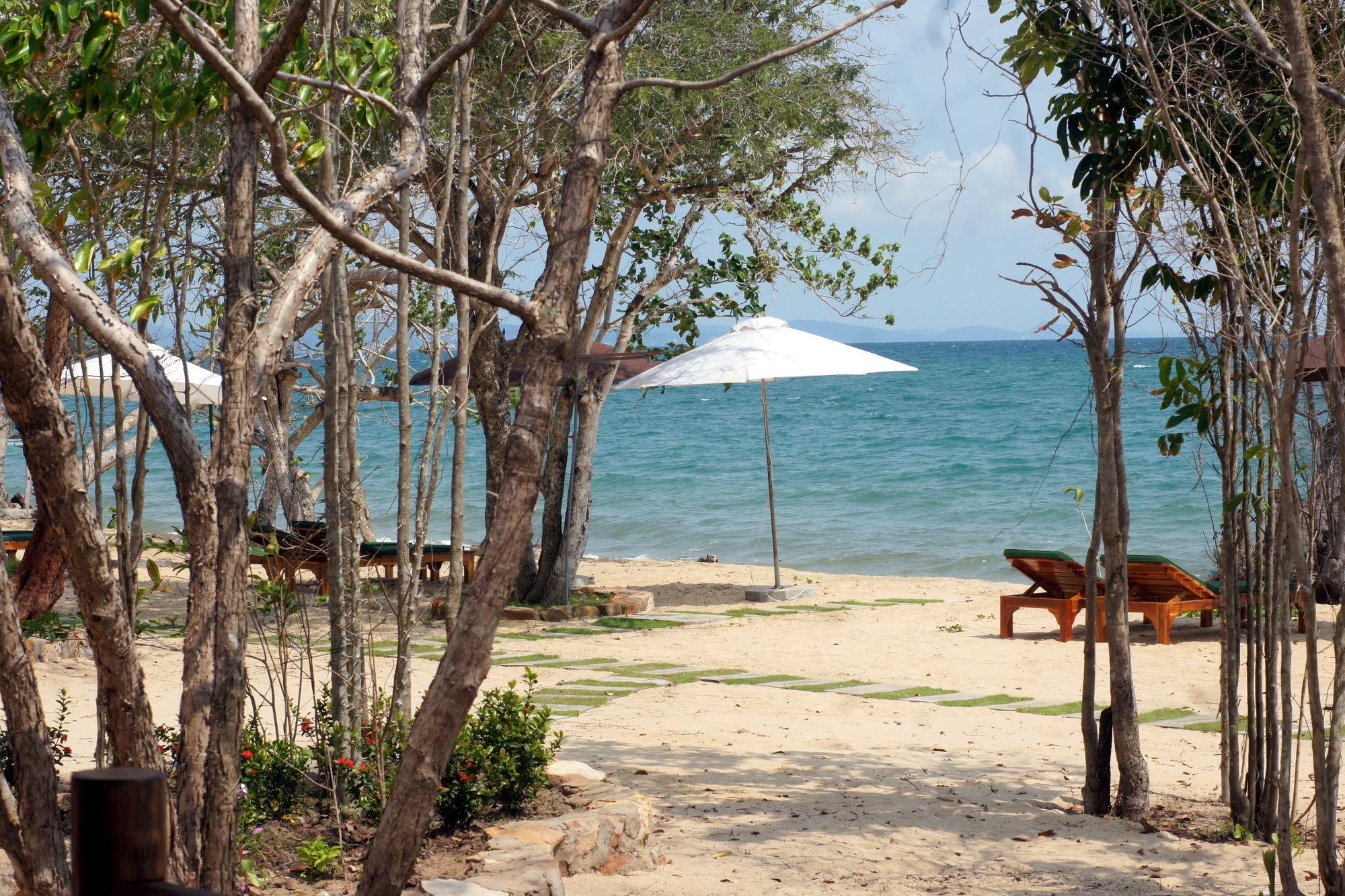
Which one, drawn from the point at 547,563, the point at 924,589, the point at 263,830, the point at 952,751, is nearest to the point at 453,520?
the point at 263,830

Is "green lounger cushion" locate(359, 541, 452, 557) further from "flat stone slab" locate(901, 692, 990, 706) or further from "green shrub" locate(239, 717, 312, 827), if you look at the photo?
"green shrub" locate(239, 717, 312, 827)

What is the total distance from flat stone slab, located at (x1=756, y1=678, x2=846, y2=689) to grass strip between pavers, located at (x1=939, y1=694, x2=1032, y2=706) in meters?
0.83

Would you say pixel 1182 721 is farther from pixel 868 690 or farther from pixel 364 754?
pixel 364 754

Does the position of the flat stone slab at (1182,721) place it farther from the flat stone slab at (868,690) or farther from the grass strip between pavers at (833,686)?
the grass strip between pavers at (833,686)

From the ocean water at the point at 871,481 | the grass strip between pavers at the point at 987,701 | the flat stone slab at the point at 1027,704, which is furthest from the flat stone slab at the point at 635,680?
the flat stone slab at the point at 1027,704

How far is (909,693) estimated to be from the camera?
7098 mm

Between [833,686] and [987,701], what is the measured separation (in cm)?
97

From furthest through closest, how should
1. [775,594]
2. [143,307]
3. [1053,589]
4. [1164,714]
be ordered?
[775,594]
[1053,589]
[1164,714]
[143,307]

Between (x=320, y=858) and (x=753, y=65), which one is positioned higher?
(x=753, y=65)

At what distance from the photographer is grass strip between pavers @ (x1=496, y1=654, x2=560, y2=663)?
8.02 metres

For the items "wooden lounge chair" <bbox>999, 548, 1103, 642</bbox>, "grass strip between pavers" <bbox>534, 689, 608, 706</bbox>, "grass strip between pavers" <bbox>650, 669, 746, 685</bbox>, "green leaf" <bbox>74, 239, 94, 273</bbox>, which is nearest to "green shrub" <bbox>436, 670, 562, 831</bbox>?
"green leaf" <bbox>74, 239, 94, 273</bbox>

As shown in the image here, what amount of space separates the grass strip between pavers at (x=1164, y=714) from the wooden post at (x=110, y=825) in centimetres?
617

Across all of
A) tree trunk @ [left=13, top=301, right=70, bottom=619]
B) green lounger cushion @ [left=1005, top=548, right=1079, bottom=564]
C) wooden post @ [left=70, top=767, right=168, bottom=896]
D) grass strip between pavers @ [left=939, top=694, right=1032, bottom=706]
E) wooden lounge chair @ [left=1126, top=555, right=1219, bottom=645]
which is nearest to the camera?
wooden post @ [left=70, top=767, right=168, bottom=896]

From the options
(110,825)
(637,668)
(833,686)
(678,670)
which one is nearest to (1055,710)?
(833,686)
